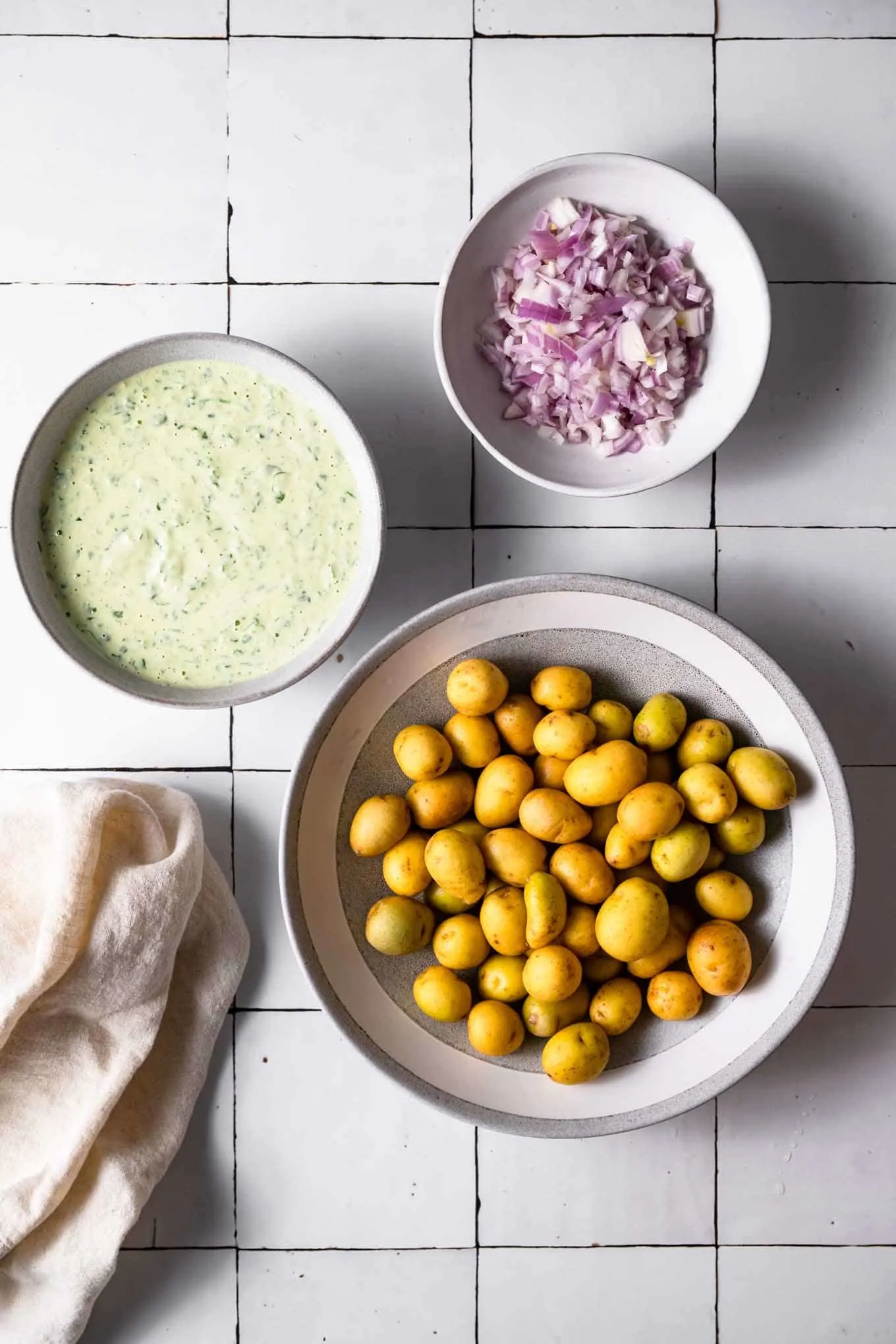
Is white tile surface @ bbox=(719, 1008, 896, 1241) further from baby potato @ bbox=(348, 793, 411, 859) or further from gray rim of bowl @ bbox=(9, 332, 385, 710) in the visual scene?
gray rim of bowl @ bbox=(9, 332, 385, 710)

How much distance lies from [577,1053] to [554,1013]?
4 centimetres

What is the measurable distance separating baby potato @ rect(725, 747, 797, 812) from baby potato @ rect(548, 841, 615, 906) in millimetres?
161

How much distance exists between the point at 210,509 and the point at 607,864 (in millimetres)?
542

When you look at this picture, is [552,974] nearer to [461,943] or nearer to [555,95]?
[461,943]

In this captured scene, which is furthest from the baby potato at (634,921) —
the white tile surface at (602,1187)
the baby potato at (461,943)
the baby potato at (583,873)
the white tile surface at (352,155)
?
the white tile surface at (352,155)

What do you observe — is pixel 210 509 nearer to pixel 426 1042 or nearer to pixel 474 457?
pixel 474 457

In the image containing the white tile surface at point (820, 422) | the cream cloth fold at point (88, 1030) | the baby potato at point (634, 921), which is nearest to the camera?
the baby potato at point (634, 921)

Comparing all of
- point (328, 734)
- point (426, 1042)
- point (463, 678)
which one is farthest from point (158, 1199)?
point (463, 678)

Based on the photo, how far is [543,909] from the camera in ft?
3.31

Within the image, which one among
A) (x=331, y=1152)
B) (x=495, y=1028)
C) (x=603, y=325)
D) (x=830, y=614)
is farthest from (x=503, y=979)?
(x=603, y=325)

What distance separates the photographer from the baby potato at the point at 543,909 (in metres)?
1.01

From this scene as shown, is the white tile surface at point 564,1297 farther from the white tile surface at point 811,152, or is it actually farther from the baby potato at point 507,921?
the white tile surface at point 811,152

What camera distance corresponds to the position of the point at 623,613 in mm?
1084

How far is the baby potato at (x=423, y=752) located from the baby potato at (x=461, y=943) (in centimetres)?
15
